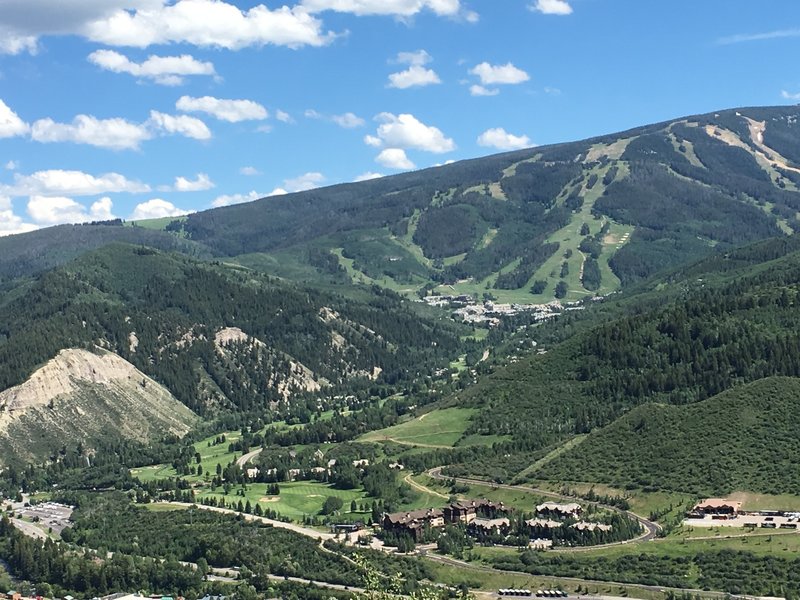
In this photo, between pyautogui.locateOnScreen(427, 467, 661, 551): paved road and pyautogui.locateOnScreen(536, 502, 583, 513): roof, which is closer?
pyautogui.locateOnScreen(427, 467, 661, 551): paved road

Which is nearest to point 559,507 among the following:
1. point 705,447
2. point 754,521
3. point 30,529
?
point 754,521

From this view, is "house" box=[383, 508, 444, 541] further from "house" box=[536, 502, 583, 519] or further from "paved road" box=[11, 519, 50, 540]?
"paved road" box=[11, 519, 50, 540]

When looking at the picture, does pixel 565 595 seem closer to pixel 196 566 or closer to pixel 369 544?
pixel 369 544

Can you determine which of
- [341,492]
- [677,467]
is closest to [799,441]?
[677,467]

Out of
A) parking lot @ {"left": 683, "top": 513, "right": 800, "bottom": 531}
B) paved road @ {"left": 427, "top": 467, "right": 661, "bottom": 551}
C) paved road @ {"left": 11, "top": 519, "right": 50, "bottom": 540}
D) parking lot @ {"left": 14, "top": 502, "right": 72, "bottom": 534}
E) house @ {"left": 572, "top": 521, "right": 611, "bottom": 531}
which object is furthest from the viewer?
parking lot @ {"left": 14, "top": 502, "right": 72, "bottom": 534}

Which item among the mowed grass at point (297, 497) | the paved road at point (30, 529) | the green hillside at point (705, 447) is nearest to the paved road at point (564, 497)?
the green hillside at point (705, 447)

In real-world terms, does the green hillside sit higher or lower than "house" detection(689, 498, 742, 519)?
higher

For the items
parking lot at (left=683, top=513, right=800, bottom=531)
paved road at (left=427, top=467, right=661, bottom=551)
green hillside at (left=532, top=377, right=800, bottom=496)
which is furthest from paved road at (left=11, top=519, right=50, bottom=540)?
parking lot at (left=683, top=513, right=800, bottom=531)
